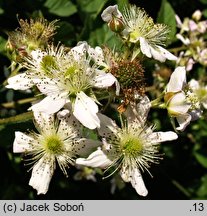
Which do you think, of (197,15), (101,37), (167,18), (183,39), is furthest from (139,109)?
(197,15)

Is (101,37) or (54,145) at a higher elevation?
(101,37)

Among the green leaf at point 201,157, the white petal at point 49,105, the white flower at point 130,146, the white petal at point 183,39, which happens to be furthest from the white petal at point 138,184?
the green leaf at point 201,157

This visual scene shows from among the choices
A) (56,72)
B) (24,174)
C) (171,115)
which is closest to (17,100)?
(24,174)

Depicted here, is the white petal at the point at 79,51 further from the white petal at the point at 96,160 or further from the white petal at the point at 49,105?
the white petal at the point at 96,160

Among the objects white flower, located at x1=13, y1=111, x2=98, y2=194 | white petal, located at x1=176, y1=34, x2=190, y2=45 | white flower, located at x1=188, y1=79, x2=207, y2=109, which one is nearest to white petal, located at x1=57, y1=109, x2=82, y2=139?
white flower, located at x1=13, y1=111, x2=98, y2=194

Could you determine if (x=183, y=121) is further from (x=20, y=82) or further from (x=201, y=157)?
(x=201, y=157)

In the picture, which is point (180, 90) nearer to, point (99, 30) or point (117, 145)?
point (117, 145)
